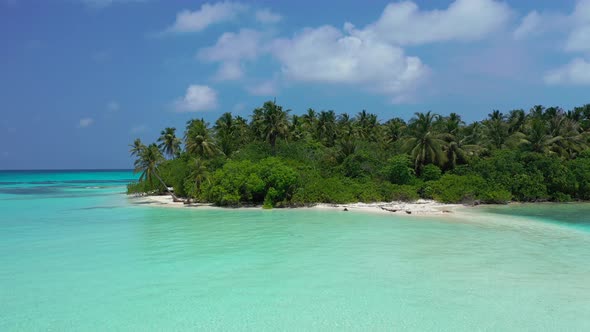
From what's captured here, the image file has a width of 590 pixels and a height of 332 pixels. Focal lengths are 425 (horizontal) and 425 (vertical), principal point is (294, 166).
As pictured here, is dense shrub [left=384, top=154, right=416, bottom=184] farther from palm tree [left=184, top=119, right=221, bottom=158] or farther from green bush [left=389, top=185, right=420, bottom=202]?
palm tree [left=184, top=119, right=221, bottom=158]

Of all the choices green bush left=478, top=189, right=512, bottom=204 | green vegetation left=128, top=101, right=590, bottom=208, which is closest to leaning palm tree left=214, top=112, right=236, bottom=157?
green vegetation left=128, top=101, right=590, bottom=208

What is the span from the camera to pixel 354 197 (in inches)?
1542

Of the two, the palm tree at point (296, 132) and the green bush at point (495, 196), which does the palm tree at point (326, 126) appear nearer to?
the palm tree at point (296, 132)

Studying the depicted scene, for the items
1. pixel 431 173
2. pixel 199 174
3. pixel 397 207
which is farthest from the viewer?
pixel 431 173

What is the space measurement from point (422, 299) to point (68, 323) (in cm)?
923

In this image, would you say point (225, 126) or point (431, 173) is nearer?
point (431, 173)

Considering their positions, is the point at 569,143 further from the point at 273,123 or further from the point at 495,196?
the point at 273,123

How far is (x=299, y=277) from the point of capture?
14.3 meters

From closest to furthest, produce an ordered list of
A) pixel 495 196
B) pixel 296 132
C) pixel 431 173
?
pixel 495 196, pixel 431 173, pixel 296 132

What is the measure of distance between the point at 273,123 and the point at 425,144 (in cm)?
2009

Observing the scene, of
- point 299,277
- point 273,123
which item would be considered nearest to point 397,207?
point 299,277

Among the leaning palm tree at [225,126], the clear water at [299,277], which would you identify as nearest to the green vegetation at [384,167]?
the leaning palm tree at [225,126]

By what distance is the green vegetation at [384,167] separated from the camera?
3819 centimetres

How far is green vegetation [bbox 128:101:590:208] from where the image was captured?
38188 millimetres
